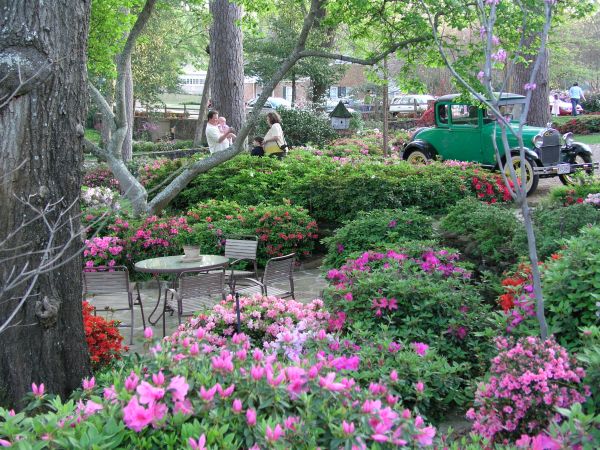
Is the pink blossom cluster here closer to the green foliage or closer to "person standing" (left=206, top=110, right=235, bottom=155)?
"person standing" (left=206, top=110, right=235, bottom=155)

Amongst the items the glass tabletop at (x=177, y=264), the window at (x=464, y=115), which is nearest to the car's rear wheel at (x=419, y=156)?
the window at (x=464, y=115)

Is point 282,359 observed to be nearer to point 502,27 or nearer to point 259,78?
point 502,27

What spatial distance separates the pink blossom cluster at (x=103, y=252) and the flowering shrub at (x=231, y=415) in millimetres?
6905

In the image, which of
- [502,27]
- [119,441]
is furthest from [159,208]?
[119,441]

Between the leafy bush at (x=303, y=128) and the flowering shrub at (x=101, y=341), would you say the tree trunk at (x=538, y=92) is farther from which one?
the flowering shrub at (x=101, y=341)

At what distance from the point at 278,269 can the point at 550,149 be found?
7492mm

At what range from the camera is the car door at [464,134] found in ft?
45.5

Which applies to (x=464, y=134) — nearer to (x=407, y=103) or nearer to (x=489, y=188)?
(x=489, y=188)

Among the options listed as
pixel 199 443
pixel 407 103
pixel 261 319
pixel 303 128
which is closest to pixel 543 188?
pixel 261 319

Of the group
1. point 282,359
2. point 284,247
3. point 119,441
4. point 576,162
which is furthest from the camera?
point 576,162

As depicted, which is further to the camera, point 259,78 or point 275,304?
point 259,78

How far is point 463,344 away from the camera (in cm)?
506

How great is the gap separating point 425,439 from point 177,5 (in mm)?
31827

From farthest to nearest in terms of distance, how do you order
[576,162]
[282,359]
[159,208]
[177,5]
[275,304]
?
[177,5]
[576,162]
[159,208]
[275,304]
[282,359]
